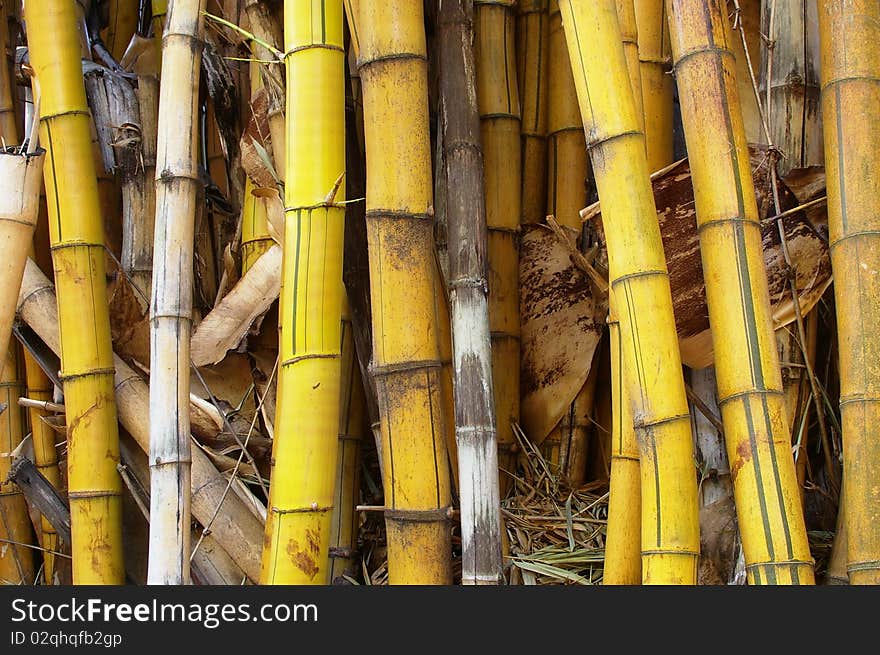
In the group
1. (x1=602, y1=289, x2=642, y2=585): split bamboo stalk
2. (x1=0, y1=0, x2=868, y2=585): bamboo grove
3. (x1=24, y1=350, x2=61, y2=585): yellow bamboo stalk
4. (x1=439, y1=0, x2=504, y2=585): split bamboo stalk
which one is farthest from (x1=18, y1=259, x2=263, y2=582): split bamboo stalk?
(x1=602, y1=289, x2=642, y2=585): split bamboo stalk

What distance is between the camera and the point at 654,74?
5.36 feet

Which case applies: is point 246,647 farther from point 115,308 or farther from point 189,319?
point 115,308

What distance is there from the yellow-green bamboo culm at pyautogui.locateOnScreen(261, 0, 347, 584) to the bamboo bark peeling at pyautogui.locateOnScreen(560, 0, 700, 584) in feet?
1.07

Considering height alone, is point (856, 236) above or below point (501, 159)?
below

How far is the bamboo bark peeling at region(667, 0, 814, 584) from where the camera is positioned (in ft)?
3.89

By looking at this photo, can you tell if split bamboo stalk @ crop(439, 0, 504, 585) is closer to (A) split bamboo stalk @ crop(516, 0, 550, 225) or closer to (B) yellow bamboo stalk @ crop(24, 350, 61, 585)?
(A) split bamboo stalk @ crop(516, 0, 550, 225)

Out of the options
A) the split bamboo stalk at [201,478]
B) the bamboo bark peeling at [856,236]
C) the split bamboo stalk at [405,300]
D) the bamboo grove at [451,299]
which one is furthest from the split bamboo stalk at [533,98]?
the split bamboo stalk at [201,478]

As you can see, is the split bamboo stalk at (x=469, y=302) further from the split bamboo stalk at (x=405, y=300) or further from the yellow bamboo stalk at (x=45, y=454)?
the yellow bamboo stalk at (x=45, y=454)

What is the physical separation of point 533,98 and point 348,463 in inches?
27.0

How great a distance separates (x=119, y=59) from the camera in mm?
2072

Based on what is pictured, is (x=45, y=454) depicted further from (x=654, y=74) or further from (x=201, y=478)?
(x=654, y=74)

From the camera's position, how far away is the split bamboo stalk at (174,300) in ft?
4.57

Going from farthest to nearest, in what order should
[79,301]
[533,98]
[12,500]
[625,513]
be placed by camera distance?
1. [12,500]
2. [533,98]
3. [79,301]
4. [625,513]

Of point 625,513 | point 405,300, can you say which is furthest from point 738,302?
point 405,300
